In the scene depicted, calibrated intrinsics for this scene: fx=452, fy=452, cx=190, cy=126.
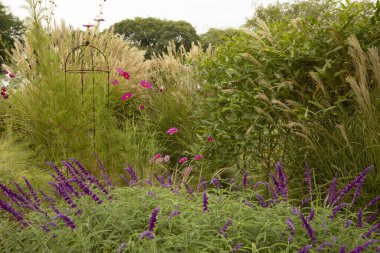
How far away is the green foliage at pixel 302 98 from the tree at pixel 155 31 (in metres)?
31.0

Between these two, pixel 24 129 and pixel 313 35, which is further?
pixel 24 129

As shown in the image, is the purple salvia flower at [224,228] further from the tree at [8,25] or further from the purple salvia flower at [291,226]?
the tree at [8,25]

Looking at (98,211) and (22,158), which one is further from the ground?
(98,211)

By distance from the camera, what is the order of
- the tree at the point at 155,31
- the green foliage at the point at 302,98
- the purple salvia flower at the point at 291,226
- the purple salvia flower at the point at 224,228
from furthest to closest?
the tree at the point at 155,31 < the green foliage at the point at 302,98 < the purple salvia flower at the point at 224,228 < the purple salvia flower at the point at 291,226

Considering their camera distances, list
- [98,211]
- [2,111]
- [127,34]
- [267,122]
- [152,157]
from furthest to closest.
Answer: [127,34] < [2,111] < [152,157] < [267,122] < [98,211]

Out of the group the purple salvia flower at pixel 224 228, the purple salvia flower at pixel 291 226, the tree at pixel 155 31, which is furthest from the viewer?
the tree at pixel 155 31

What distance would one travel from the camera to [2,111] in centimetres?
679

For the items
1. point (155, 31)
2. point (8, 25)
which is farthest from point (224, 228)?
point (155, 31)

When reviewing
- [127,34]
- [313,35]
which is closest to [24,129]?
[313,35]

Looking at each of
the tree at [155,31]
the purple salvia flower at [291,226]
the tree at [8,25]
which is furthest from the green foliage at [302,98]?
the tree at [155,31]

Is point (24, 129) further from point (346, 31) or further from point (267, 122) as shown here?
point (346, 31)

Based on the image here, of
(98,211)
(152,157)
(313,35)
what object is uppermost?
(313,35)

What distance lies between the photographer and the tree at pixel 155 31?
3503 cm

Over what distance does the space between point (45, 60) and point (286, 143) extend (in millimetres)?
2703
